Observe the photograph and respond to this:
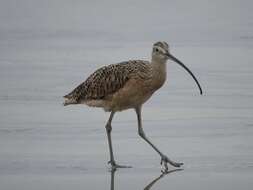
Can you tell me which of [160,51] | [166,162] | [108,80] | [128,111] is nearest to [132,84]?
[108,80]

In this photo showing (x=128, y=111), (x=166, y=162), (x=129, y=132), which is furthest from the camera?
(x=128, y=111)

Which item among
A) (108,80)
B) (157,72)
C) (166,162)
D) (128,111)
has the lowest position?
(128,111)

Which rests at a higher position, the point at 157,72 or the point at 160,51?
the point at 160,51

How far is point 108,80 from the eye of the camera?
39.3 feet

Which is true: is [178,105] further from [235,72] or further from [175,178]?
[175,178]

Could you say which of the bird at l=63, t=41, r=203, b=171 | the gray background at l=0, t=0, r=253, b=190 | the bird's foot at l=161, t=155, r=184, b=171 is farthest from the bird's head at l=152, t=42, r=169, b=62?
the bird's foot at l=161, t=155, r=184, b=171

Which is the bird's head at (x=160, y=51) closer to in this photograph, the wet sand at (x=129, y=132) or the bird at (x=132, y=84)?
the bird at (x=132, y=84)

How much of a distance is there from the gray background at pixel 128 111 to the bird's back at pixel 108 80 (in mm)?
513

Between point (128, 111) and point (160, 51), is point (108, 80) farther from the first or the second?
point (128, 111)

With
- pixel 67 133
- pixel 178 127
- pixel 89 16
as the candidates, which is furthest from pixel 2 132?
pixel 89 16

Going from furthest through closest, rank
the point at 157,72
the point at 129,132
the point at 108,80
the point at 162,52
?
the point at 129,132
the point at 108,80
the point at 157,72
the point at 162,52

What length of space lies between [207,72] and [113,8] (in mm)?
10160

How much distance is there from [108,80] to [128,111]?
251 cm

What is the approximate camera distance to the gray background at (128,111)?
10.4 m
